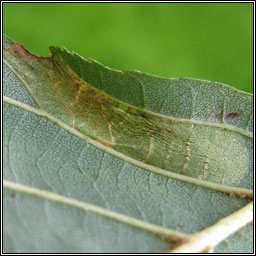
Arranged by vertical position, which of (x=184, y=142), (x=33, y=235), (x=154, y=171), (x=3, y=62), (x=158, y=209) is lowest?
(x=33, y=235)

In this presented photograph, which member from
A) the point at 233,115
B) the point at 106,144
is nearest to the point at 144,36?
the point at 233,115

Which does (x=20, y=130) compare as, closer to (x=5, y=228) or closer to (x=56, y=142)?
(x=56, y=142)

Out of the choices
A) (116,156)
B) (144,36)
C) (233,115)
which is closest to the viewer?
(116,156)

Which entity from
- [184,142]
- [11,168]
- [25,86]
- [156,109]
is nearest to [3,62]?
[25,86]

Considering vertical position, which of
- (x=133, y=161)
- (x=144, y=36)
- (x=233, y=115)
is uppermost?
(x=144, y=36)

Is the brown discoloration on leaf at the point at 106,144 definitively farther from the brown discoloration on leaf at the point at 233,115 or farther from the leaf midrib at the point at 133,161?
the brown discoloration on leaf at the point at 233,115

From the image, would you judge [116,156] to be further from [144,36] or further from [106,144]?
[144,36]
